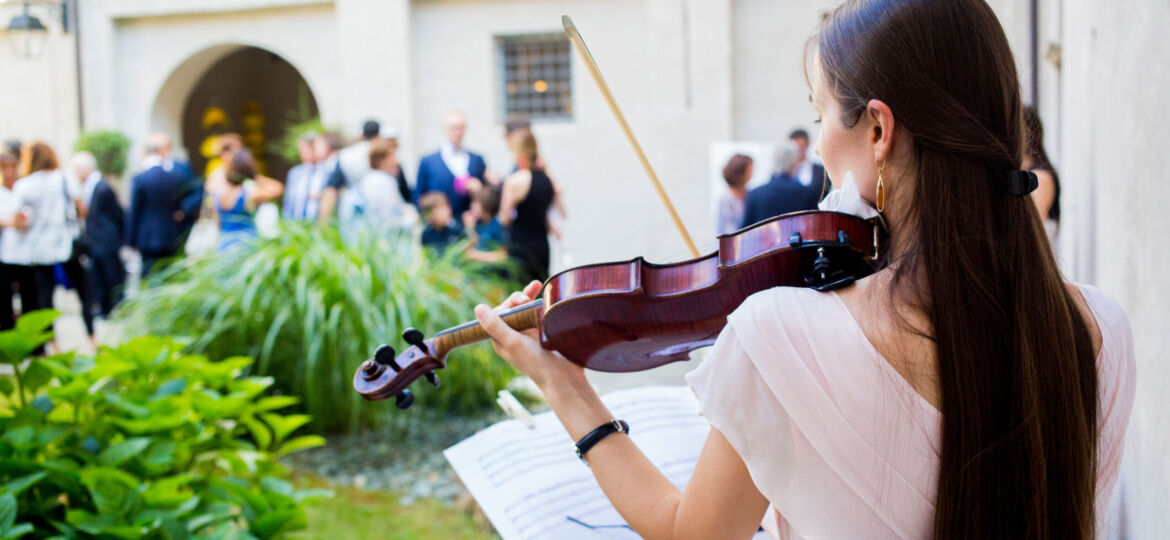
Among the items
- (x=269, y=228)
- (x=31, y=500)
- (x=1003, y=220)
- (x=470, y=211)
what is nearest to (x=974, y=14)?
(x=1003, y=220)

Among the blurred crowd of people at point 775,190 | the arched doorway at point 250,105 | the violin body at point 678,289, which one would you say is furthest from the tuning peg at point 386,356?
the arched doorway at point 250,105

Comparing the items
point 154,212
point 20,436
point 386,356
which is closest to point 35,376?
point 20,436

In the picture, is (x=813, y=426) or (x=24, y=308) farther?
(x=24, y=308)

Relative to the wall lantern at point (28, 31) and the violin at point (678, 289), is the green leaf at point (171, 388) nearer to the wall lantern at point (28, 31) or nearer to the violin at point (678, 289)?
the violin at point (678, 289)

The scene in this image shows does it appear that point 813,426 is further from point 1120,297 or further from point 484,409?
point 484,409

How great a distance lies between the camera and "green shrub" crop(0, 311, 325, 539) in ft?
6.19

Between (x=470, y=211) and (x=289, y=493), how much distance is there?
17.8 ft

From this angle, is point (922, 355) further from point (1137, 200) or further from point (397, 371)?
point (1137, 200)

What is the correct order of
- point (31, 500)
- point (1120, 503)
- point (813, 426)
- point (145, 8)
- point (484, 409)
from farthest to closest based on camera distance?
point (145, 8) → point (484, 409) → point (1120, 503) → point (31, 500) → point (813, 426)

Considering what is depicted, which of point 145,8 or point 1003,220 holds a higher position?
point 145,8

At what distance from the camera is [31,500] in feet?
6.57

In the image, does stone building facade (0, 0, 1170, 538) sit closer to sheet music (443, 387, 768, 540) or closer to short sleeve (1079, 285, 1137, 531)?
sheet music (443, 387, 768, 540)

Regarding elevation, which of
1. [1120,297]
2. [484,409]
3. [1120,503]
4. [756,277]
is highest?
[756,277]

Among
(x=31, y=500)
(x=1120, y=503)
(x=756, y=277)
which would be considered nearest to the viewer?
(x=756, y=277)
